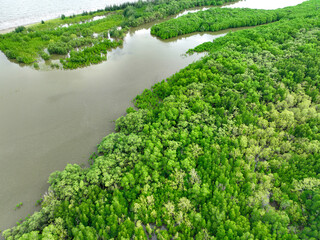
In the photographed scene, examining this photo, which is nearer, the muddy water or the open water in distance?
the muddy water

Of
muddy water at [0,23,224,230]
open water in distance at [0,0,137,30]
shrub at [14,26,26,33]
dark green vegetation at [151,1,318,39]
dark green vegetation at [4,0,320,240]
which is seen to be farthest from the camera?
open water in distance at [0,0,137,30]

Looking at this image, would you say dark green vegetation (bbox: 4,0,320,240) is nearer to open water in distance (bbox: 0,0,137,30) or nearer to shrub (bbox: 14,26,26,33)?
shrub (bbox: 14,26,26,33)

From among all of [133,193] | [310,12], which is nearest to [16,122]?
[133,193]

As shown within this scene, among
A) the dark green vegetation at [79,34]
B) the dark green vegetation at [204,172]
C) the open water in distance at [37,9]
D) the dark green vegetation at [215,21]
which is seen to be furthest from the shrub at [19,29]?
the dark green vegetation at [204,172]

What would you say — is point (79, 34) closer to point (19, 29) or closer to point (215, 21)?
point (19, 29)

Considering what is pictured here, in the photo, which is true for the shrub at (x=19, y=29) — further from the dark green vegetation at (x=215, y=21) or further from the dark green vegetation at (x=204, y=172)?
the dark green vegetation at (x=204, y=172)

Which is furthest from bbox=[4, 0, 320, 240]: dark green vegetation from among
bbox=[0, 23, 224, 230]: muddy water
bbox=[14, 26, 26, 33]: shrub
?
bbox=[14, 26, 26, 33]: shrub
